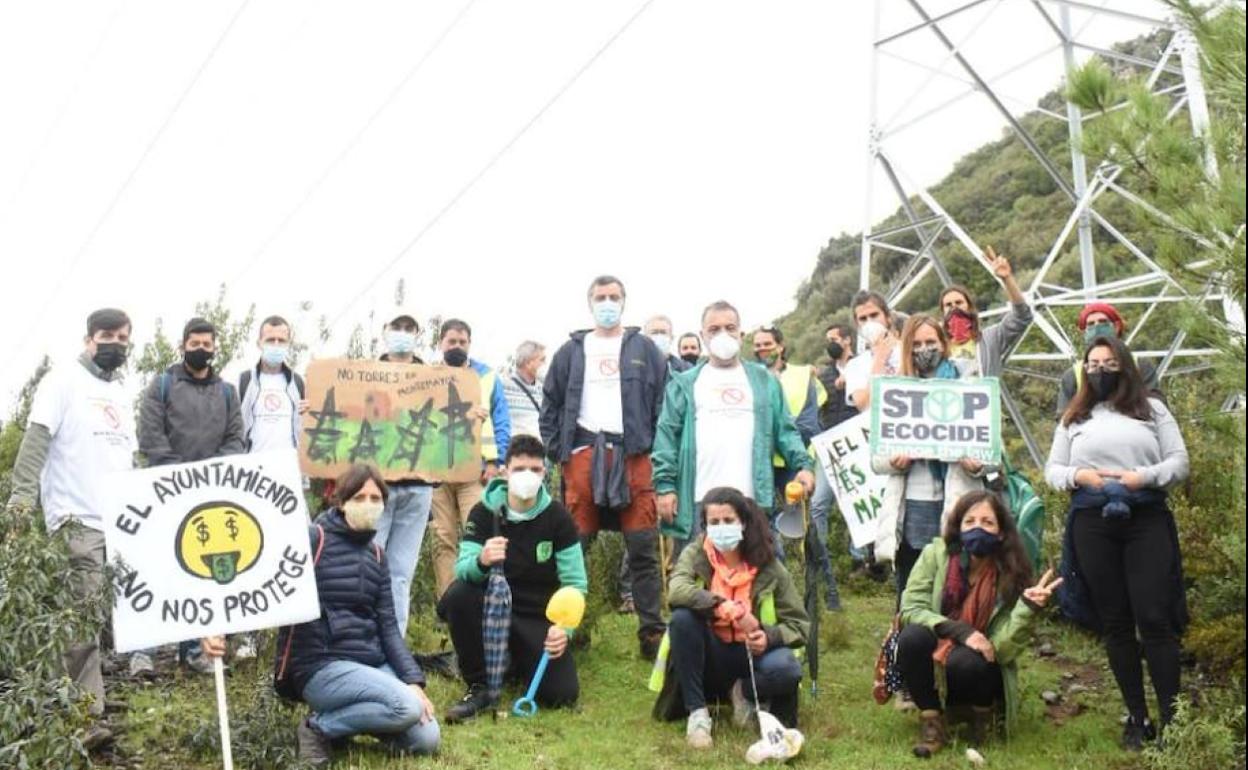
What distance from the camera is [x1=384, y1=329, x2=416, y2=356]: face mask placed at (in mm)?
8852

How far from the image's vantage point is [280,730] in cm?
638

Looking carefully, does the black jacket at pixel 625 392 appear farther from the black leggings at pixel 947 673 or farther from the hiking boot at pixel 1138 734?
the hiking boot at pixel 1138 734

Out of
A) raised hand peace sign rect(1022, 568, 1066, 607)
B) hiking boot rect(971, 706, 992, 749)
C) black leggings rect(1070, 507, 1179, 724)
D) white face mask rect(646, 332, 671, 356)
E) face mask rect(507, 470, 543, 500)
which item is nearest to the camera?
black leggings rect(1070, 507, 1179, 724)

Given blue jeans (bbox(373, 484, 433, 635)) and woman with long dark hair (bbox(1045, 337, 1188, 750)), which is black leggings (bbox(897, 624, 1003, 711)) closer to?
woman with long dark hair (bbox(1045, 337, 1188, 750))

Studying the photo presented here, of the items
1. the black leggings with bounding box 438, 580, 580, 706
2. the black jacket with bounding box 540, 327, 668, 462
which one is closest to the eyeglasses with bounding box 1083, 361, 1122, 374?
the black jacket with bounding box 540, 327, 668, 462

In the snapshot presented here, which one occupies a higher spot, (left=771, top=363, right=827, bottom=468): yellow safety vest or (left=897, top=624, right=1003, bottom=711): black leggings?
(left=771, top=363, right=827, bottom=468): yellow safety vest

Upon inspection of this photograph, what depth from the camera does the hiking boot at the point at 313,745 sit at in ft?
20.3

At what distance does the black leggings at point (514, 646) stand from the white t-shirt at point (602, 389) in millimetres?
1327

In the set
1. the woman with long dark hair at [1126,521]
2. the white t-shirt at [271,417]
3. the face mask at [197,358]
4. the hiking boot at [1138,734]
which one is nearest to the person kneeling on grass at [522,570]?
the white t-shirt at [271,417]

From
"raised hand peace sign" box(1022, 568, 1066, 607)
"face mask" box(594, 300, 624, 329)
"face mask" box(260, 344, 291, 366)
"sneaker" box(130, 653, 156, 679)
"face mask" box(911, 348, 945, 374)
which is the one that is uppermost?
"face mask" box(594, 300, 624, 329)

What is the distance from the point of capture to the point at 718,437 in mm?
7750

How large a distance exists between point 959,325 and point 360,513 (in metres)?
3.61

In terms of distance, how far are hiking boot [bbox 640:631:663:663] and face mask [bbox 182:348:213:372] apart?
3157 mm

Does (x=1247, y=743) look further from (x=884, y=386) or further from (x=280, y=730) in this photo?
(x=280, y=730)
